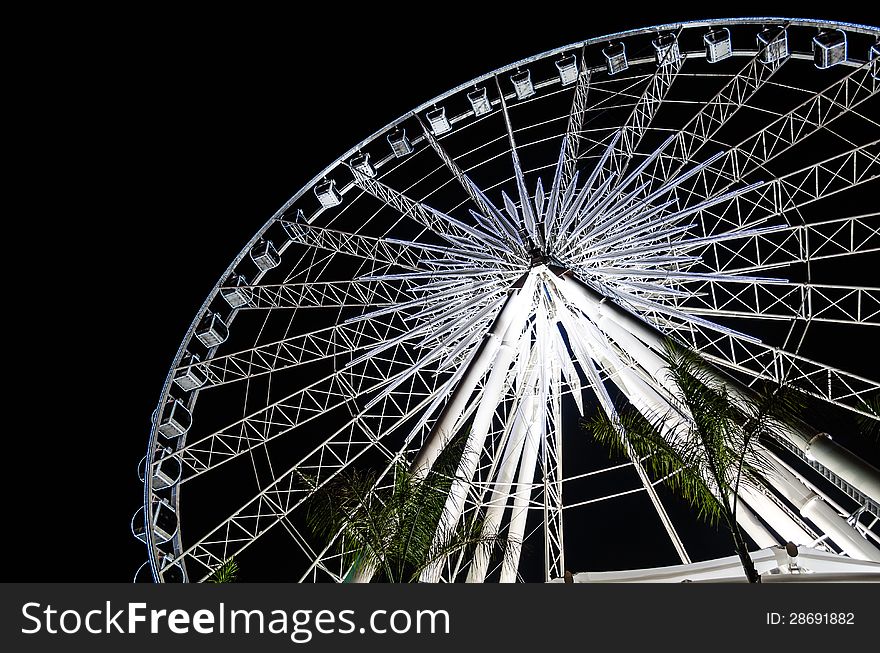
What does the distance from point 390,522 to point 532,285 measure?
693cm

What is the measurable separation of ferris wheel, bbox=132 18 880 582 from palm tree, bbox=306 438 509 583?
53.7 inches

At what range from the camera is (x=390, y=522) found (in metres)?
13.9

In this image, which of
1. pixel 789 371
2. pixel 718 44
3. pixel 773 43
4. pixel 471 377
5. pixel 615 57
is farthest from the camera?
pixel 615 57

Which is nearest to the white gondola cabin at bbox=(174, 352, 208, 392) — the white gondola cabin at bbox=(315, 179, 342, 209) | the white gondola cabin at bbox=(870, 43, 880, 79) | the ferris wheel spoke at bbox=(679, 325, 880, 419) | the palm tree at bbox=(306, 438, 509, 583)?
the white gondola cabin at bbox=(315, 179, 342, 209)

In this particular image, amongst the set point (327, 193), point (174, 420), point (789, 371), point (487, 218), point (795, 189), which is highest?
point (327, 193)

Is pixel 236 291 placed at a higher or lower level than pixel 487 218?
lower

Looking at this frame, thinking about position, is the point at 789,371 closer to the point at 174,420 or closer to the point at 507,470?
the point at 507,470

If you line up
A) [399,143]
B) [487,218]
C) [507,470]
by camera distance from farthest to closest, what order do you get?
[399,143] → [487,218] → [507,470]

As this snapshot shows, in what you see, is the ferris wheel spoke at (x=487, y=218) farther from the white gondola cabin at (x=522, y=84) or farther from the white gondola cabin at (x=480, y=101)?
the white gondola cabin at (x=522, y=84)

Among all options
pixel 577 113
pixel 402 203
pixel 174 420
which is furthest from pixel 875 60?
pixel 174 420

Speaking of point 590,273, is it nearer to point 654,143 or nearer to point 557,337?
point 557,337
